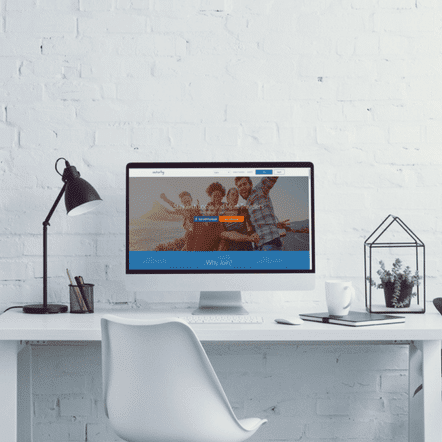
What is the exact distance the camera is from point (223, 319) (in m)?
1.65

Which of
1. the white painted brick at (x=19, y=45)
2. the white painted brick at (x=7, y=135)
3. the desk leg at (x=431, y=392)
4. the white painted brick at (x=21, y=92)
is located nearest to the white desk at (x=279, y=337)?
the desk leg at (x=431, y=392)

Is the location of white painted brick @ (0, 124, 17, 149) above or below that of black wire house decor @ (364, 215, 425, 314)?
above

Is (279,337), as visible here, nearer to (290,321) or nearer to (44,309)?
(290,321)

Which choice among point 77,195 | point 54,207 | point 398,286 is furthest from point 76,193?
point 398,286

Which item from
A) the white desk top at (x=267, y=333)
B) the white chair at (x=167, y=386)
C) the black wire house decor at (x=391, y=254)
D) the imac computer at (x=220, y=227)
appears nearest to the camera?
the white chair at (x=167, y=386)

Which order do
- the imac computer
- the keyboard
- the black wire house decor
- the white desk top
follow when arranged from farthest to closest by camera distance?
1. the black wire house decor
2. the imac computer
3. the keyboard
4. the white desk top

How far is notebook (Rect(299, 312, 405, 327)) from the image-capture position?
1.57 metres

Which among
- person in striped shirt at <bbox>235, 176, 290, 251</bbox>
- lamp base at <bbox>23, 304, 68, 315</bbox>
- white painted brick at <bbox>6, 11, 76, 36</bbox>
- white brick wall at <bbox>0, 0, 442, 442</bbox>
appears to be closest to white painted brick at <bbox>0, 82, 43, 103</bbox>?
white brick wall at <bbox>0, 0, 442, 442</bbox>

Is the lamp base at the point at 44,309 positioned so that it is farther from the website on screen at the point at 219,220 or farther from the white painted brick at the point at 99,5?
the white painted brick at the point at 99,5

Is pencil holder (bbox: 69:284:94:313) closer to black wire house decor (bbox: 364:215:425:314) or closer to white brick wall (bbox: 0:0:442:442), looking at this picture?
white brick wall (bbox: 0:0:442:442)

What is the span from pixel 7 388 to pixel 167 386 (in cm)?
57

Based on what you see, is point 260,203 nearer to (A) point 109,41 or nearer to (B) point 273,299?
(B) point 273,299

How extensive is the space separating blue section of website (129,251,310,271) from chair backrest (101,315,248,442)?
539 mm

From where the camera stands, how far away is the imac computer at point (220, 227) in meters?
1.84
